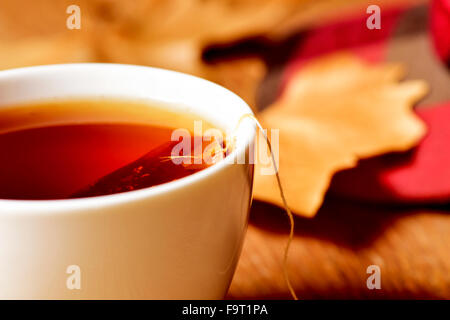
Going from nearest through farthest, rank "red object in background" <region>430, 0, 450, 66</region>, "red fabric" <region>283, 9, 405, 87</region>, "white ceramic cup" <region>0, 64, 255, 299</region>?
"white ceramic cup" <region>0, 64, 255, 299</region>, "red object in background" <region>430, 0, 450, 66</region>, "red fabric" <region>283, 9, 405, 87</region>

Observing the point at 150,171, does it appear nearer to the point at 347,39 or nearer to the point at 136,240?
the point at 136,240

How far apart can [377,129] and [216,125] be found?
0.87 ft

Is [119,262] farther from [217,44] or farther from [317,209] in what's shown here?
[217,44]

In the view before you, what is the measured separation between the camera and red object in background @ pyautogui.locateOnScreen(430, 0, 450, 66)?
64 cm

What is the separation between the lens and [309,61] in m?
0.83

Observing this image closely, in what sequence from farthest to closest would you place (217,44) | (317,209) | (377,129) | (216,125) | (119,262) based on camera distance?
(217,44) → (377,129) → (317,209) → (216,125) → (119,262)

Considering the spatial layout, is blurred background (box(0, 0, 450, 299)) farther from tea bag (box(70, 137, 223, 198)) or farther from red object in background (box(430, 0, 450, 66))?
tea bag (box(70, 137, 223, 198))

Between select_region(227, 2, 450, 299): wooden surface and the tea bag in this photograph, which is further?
select_region(227, 2, 450, 299): wooden surface

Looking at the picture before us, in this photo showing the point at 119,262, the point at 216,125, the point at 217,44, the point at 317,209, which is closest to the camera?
the point at 119,262

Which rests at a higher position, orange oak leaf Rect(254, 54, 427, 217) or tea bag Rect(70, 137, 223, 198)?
orange oak leaf Rect(254, 54, 427, 217)

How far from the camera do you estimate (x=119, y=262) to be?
309 mm

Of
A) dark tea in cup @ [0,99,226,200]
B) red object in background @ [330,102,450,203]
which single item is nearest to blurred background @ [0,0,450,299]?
red object in background @ [330,102,450,203]

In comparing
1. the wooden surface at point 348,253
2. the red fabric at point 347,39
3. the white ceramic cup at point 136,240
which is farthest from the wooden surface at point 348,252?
the red fabric at point 347,39

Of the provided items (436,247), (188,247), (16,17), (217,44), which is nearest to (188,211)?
(188,247)
